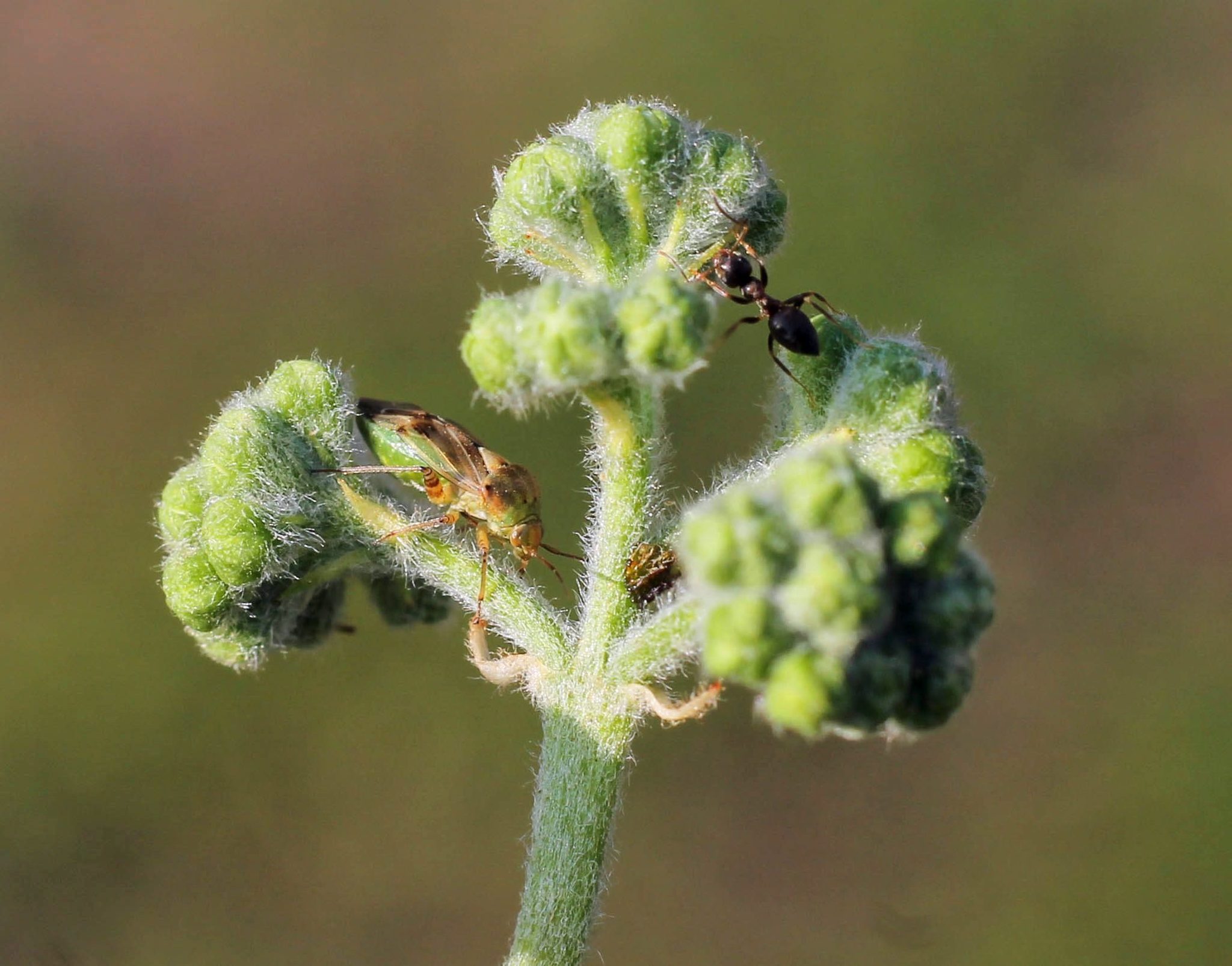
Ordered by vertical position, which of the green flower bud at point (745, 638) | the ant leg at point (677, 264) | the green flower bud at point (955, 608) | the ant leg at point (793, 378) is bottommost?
the green flower bud at point (745, 638)

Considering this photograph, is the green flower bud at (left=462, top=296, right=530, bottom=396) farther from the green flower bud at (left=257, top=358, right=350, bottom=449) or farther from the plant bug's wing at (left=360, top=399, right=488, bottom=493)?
the green flower bud at (left=257, top=358, right=350, bottom=449)

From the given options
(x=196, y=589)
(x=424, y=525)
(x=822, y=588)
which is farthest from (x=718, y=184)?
(x=196, y=589)

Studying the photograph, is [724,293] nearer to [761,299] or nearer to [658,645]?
[761,299]

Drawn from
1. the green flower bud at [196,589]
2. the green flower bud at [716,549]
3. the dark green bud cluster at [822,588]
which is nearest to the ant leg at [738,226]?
the dark green bud cluster at [822,588]

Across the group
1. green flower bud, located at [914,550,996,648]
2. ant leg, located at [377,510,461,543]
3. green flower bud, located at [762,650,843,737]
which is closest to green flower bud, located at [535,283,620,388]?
green flower bud, located at [762,650,843,737]

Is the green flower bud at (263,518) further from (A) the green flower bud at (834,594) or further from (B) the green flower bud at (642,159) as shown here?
(A) the green flower bud at (834,594)

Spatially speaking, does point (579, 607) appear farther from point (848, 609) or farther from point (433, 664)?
point (433, 664)
